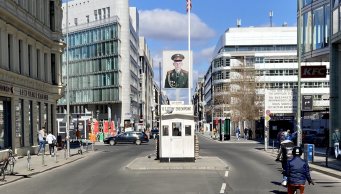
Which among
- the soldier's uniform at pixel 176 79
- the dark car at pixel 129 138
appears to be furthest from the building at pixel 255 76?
the soldier's uniform at pixel 176 79

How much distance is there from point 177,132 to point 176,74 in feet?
10.8

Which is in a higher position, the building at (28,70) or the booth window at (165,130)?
the building at (28,70)

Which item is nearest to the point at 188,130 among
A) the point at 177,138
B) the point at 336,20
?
the point at 177,138

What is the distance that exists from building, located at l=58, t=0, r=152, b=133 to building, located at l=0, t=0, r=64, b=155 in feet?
180

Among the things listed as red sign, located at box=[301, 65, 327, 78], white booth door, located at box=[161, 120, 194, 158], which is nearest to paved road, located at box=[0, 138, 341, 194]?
white booth door, located at box=[161, 120, 194, 158]

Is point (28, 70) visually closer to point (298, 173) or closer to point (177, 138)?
point (177, 138)

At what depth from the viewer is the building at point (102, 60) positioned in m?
103

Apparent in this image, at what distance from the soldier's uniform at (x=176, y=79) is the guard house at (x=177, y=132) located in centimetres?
200

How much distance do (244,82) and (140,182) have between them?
6027cm

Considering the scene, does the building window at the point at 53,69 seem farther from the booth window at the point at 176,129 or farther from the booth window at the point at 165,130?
the booth window at the point at 176,129

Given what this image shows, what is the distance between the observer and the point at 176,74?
27500mm

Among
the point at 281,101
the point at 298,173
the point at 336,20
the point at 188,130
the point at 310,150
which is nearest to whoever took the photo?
the point at 298,173

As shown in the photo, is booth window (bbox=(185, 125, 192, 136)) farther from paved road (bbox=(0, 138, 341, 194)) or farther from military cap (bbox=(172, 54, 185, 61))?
military cap (bbox=(172, 54, 185, 61))

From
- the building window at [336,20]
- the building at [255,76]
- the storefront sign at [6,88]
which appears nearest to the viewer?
the storefront sign at [6,88]
